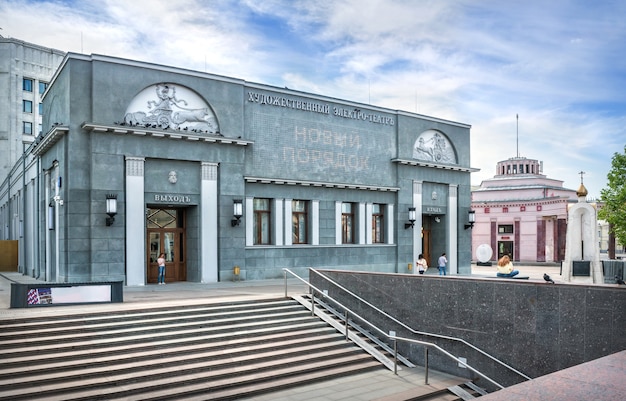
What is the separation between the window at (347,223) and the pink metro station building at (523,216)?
101 ft

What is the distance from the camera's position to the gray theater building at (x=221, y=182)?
21562 millimetres

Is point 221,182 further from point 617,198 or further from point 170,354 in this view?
point 617,198

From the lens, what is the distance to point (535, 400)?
535cm

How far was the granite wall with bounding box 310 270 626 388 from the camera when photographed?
1238 cm

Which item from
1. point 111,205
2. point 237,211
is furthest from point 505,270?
point 111,205

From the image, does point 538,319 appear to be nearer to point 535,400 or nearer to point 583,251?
point 535,400

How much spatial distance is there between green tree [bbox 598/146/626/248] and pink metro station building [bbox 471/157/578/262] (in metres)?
12.2

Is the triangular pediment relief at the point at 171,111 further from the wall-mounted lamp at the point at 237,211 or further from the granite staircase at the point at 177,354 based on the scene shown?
the granite staircase at the point at 177,354

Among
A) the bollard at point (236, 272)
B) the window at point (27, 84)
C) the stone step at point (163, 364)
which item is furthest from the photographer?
the window at point (27, 84)

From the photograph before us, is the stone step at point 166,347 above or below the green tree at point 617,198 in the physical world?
Result: below

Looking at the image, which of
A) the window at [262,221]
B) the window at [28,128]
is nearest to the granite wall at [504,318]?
the window at [262,221]

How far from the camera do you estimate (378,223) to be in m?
30.6

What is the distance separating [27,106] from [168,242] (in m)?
48.4

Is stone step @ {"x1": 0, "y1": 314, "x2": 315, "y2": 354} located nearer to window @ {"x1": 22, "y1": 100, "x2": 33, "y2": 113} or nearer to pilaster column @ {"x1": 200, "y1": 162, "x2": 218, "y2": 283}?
pilaster column @ {"x1": 200, "y1": 162, "x2": 218, "y2": 283}
